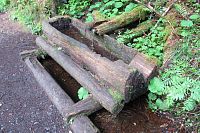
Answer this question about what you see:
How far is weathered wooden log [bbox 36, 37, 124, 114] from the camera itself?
3520 millimetres

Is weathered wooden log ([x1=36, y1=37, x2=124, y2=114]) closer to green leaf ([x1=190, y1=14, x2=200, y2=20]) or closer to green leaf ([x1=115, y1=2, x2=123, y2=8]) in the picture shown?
green leaf ([x1=115, y1=2, x2=123, y2=8])

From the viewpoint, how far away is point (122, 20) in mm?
4973

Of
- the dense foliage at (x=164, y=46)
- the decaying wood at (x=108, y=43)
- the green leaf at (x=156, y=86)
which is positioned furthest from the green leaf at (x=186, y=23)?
the green leaf at (x=156, y=86)

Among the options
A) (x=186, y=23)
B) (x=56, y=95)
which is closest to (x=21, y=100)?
(x=56, y=95)

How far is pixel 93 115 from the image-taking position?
152 inches

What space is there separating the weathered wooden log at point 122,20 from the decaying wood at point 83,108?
1440mm

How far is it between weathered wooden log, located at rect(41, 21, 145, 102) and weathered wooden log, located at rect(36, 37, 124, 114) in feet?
0.29

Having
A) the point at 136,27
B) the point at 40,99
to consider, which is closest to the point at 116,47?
the point at 136,27

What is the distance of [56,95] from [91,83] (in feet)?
2.26

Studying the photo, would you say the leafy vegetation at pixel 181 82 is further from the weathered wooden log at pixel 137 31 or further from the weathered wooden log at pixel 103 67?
the weathered wooden log at pixel 137 31

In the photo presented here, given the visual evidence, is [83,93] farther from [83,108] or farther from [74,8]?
[74,8]

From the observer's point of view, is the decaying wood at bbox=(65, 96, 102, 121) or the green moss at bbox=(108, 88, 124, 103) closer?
the green moss at bbox=(108, 88, 124, 103)

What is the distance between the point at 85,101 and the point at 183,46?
5.14ft

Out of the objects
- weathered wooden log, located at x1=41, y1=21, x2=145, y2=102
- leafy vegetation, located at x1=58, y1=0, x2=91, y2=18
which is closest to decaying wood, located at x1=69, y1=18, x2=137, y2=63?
weathered wooden log, located at x1=41, y1=21, x2=145, y2=102
